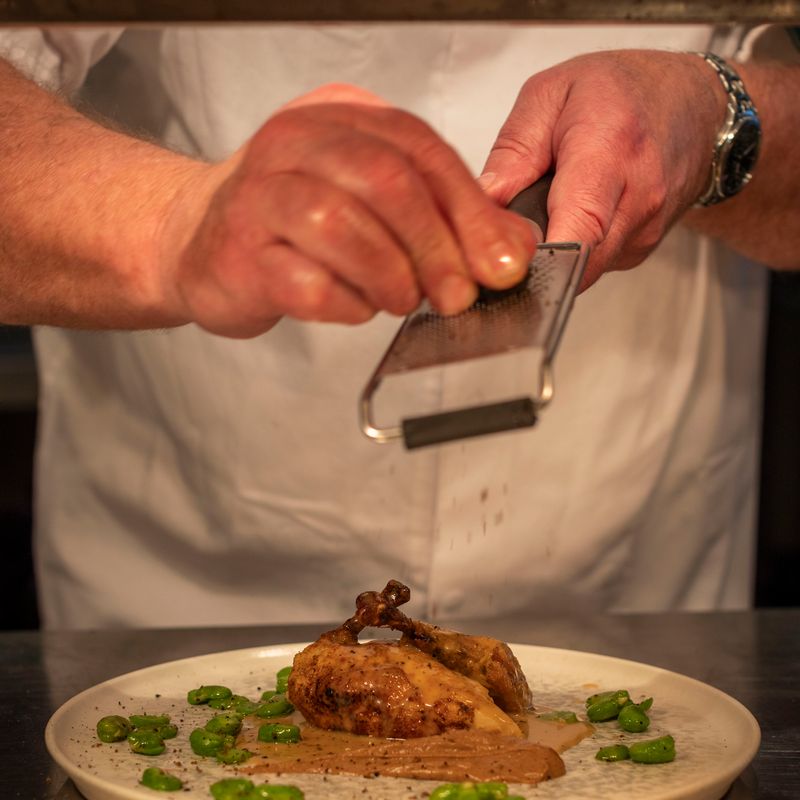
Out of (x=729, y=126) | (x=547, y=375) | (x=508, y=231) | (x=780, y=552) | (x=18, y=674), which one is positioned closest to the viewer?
(x=547, y=375)

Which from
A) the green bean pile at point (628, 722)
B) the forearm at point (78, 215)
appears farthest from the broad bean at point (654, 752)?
the forearm at point (78, 215)

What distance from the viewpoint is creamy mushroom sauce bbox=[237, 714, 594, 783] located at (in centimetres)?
97

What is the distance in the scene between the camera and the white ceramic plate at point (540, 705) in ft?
3.07

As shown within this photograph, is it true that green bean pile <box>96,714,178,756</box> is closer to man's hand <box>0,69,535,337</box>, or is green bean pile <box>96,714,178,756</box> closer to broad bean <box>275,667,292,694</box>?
broad bean <box>275,667,292,694</box>

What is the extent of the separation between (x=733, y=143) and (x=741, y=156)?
2 centimetres

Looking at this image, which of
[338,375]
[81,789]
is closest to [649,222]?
[338,375]

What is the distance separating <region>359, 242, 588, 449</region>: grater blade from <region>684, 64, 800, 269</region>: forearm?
81 cm

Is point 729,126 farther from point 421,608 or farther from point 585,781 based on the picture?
point 585,781

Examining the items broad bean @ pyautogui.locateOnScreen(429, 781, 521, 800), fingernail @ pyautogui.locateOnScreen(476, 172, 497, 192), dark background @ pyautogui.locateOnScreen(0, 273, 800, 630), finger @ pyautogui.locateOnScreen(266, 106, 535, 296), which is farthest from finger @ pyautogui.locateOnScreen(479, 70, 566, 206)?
dark background @ pyautogui.locateOnScreen(0, 273, 800, 630)

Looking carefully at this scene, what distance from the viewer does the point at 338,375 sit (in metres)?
1.73

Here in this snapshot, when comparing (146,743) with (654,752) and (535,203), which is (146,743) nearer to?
(654,752)

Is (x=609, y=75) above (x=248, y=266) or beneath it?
above

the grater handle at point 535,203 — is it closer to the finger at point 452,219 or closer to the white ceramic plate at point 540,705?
the finger at point 452,219

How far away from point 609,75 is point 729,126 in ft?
0.75
